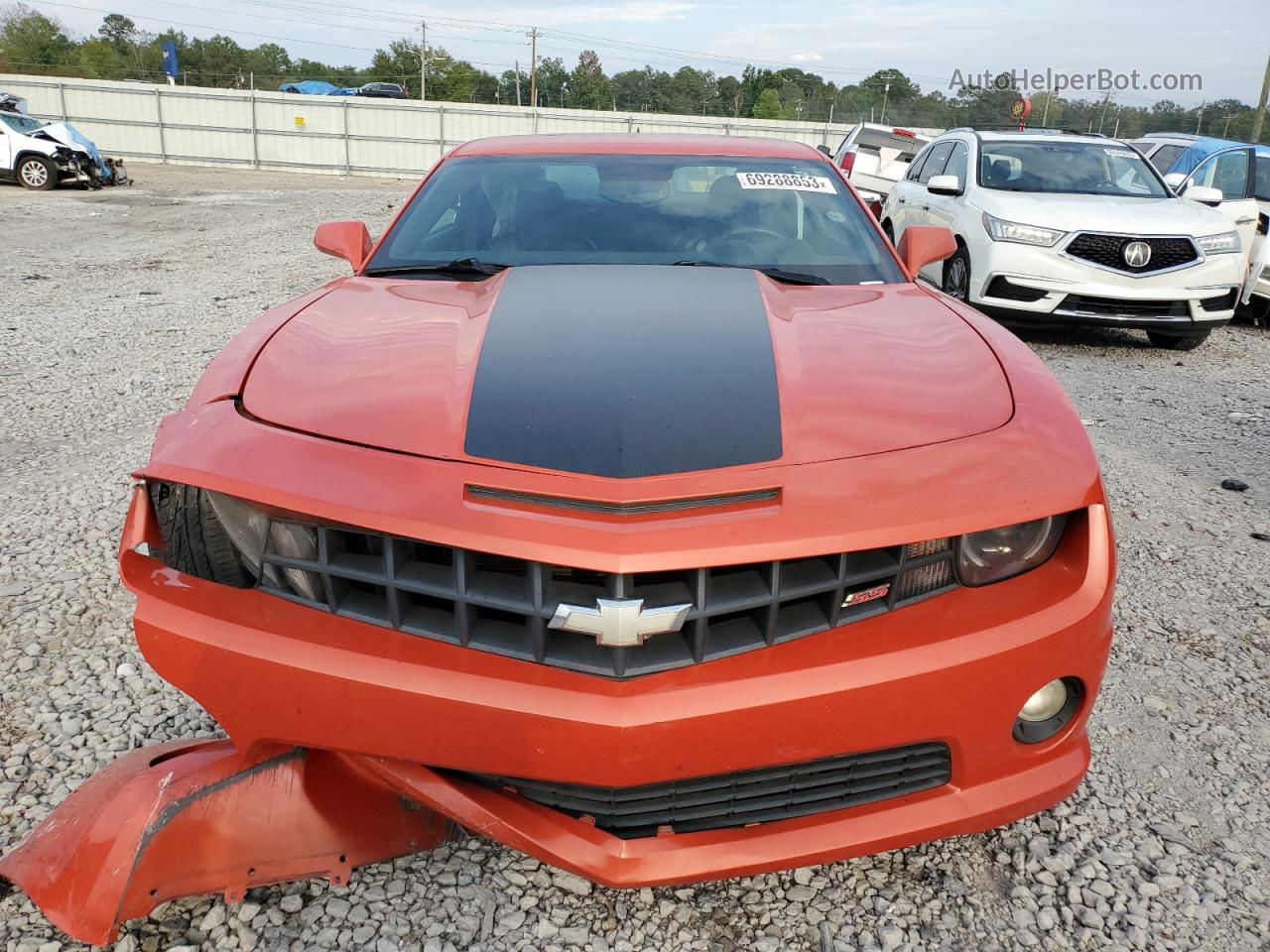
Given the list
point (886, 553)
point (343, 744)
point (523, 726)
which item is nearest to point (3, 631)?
point (343, 744)

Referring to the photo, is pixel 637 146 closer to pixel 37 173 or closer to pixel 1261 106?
pixel 37 173

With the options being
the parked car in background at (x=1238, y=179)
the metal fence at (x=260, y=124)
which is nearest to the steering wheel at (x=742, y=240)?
the parked car in background at (x=1238, y=179)

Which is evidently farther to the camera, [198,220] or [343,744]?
[198,220]

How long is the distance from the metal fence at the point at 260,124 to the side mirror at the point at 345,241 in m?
27.1

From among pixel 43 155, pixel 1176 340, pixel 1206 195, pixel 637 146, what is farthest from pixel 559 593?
pixel 43 155

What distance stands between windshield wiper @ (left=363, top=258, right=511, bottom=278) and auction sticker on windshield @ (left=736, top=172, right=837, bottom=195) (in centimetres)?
90

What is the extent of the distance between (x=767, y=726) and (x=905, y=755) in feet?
0.99

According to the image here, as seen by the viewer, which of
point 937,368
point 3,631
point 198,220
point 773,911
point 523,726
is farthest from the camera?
point 198,220

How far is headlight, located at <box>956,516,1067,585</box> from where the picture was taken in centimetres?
167

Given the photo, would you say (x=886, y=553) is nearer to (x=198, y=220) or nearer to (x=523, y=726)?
(x=523, y=726)

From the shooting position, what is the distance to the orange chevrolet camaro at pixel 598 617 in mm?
1491

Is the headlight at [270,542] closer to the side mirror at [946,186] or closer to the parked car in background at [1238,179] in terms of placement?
the side mirror at [946,186]

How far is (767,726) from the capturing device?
4.94 feet

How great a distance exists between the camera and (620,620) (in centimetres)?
146
